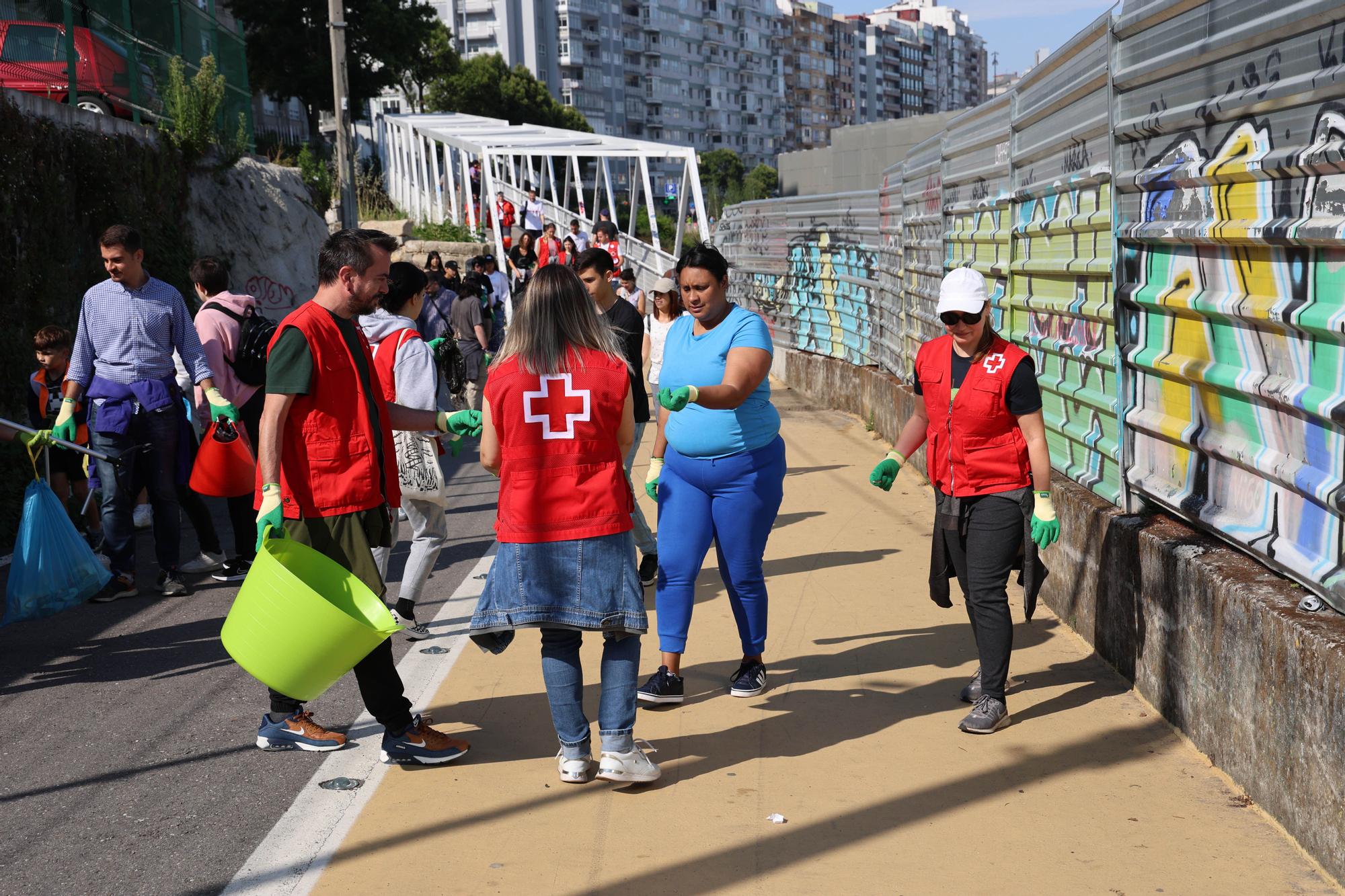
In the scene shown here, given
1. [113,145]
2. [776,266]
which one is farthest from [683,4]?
[113,145]

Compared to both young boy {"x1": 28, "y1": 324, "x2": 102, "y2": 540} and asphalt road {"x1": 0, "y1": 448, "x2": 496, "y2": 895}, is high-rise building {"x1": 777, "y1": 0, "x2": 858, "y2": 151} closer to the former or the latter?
young boy {"x1": 28, "y1": 324, "x2": 102, "y2": 540}

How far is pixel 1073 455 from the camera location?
6824 millimetres

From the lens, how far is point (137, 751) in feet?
15.9

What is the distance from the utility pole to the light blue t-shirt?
17.3m

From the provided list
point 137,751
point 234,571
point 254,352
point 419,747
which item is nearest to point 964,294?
point 419,747

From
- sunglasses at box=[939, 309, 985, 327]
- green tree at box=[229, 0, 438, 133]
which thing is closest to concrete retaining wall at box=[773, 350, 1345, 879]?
sunglasses at box=[939, 309, 985, 327]

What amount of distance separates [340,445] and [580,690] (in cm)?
117

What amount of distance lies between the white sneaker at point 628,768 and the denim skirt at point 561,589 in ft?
1.41

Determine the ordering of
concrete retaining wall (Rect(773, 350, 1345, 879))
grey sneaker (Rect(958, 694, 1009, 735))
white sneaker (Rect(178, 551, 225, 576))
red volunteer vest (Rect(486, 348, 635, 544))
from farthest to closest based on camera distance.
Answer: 1. white sneaker (Rect(178, 551, 225, 576))
2. grey sneaker (Rect(958, 694, 1009, 735))
3. red volunteer vest (Rect(486, 348, 635, 544))
4. concrete retaining wall (Rect(773, 350, 1345, 879))

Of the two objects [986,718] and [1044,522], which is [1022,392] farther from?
[986,718]

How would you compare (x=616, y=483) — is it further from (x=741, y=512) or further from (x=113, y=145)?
(x=113, y=145)

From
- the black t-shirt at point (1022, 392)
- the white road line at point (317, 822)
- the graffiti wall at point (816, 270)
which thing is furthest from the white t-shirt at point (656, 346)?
the black t-shirt at point (1022, 392)

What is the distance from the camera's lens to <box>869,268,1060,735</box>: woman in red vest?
482 centimetres

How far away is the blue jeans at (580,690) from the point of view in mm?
4309
